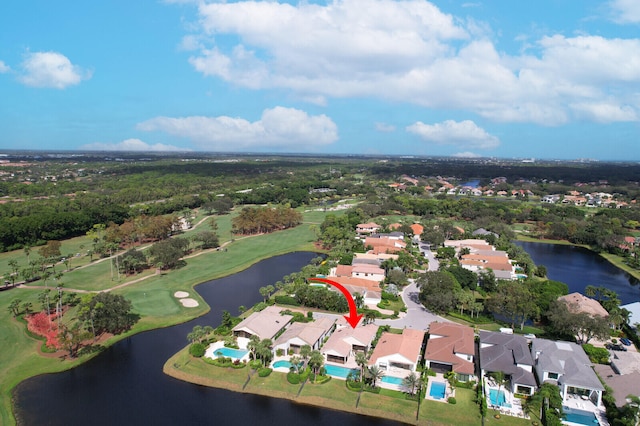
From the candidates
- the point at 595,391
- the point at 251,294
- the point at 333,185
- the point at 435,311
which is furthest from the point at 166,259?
the point at 333,185

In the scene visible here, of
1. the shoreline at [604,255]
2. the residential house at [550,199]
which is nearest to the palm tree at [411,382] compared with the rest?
the shoreline at [604,255]

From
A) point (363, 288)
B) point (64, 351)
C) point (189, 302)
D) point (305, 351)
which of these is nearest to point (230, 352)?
point (305, 351)

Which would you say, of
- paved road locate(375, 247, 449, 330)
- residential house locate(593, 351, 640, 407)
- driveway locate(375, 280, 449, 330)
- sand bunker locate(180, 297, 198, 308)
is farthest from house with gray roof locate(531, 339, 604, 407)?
sand bunker locate(180, 297, 198, 308)

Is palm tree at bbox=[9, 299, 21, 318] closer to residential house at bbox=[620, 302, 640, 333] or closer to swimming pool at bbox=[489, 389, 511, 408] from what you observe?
swimming pool at bbox=[489, 389, 511, 408]

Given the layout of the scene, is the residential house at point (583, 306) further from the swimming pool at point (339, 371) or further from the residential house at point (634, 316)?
the swimming pool at point (339, 371)

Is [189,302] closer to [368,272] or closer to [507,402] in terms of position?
[368,272]

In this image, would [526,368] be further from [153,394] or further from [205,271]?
[205,271]
